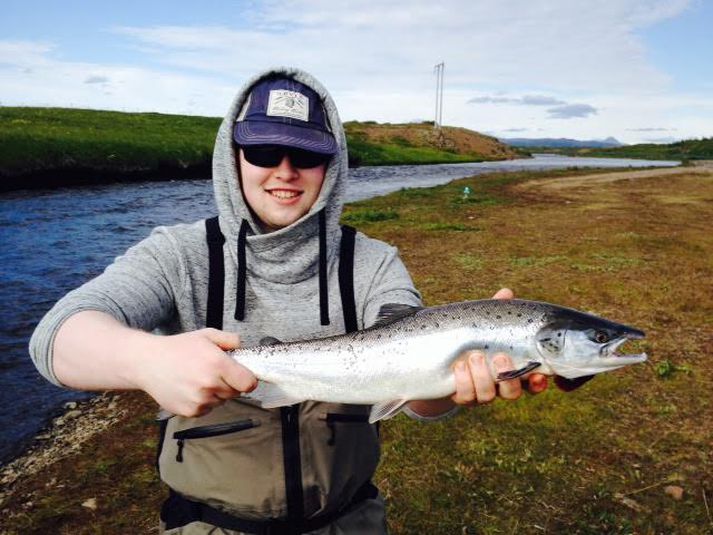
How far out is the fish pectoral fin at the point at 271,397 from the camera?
9.72 ft

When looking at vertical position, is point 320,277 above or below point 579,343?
above

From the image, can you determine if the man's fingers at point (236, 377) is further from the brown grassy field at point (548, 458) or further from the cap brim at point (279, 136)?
the brown grassy field at point (548, 458)

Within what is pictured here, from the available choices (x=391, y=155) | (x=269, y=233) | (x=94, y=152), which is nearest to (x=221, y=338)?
(x=269, y=233)

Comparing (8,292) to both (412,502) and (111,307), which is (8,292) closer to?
(412,502)

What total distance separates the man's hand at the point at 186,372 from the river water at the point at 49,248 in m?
5.16

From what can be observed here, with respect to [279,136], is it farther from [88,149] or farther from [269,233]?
[88,149]

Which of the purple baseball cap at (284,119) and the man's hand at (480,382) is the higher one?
the purple baseball cap at (284,119)

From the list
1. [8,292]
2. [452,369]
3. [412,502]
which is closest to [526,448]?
[412,502]

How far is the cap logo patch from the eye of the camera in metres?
3.20

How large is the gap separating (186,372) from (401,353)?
1.56 m

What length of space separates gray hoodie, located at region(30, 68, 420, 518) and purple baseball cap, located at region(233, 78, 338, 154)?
0.10 metres

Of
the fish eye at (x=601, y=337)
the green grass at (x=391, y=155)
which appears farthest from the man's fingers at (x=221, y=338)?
the green grass at (x=391, y=155)

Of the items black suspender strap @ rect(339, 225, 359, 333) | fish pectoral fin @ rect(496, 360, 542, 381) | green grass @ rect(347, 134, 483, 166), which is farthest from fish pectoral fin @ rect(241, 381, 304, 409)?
green grass @ rect(347, 134, 483, 166)

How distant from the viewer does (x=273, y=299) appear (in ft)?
11.0
